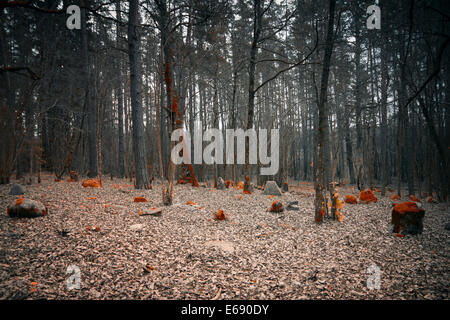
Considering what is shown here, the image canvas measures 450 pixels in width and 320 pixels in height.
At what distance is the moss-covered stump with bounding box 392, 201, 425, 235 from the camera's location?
3168 mm

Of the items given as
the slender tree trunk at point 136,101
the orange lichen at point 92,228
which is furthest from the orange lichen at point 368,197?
the orange lichen at point 92,228

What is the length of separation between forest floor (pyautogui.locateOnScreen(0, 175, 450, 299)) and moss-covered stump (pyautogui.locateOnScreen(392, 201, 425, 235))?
0.14 m

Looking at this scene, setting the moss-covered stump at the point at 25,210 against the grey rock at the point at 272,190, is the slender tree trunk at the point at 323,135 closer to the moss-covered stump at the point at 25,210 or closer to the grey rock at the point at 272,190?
the grey rock at the point at 272,190

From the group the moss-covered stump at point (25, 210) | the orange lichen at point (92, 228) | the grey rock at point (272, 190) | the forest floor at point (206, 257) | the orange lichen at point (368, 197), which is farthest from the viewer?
the grey rock at point (272, 190)

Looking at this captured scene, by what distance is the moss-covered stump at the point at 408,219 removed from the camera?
3.17m

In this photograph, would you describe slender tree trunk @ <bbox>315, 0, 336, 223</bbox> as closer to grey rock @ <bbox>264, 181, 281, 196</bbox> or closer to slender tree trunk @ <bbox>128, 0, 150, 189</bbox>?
grey rock @ <bbox>264, 181, 281, 196</bbox>

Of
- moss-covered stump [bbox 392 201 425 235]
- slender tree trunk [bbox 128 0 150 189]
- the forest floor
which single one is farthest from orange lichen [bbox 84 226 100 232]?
moss-covered stump [bbox 392 201 425 235]

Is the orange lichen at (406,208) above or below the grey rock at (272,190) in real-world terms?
above

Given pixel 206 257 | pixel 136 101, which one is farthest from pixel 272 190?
pixel 136 101

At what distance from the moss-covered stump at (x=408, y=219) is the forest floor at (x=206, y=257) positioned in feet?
0.46

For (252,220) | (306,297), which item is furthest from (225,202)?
(306,297)

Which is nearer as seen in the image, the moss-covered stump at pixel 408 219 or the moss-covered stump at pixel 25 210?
the moss-covered stump at pixel 25 210
